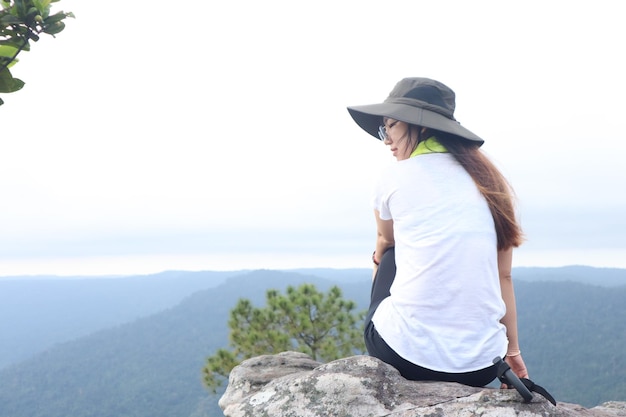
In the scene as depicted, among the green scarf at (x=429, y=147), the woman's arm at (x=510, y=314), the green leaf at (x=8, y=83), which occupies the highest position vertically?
the green leaf at (x=8, y=83)

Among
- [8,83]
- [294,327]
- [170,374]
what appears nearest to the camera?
[8,83]

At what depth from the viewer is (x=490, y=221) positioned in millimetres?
2314

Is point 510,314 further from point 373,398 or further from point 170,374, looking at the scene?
point 170,374

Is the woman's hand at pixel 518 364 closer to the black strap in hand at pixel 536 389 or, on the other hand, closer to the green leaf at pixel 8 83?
the black strap in hand at pixel 536 389

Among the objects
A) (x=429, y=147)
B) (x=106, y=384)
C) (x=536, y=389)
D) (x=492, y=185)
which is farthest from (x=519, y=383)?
(x=106, y=384)

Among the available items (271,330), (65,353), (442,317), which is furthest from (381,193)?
(65,353)

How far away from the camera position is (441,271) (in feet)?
7.11

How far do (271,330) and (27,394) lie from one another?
569 feet

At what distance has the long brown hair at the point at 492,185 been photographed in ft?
7.75

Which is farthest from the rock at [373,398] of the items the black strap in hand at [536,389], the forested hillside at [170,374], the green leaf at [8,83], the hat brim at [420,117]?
the forested hillside at [170,374]

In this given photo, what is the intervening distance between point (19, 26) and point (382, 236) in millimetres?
2035

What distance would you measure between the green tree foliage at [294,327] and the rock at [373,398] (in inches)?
387

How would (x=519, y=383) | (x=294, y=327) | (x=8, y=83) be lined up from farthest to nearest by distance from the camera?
(x=294, y=327) → (x=8, y=83) → (x=519, y=383)

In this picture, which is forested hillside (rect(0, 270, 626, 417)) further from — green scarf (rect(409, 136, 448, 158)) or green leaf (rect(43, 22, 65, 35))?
green leaf (rect(43, 22, 65, 35))
